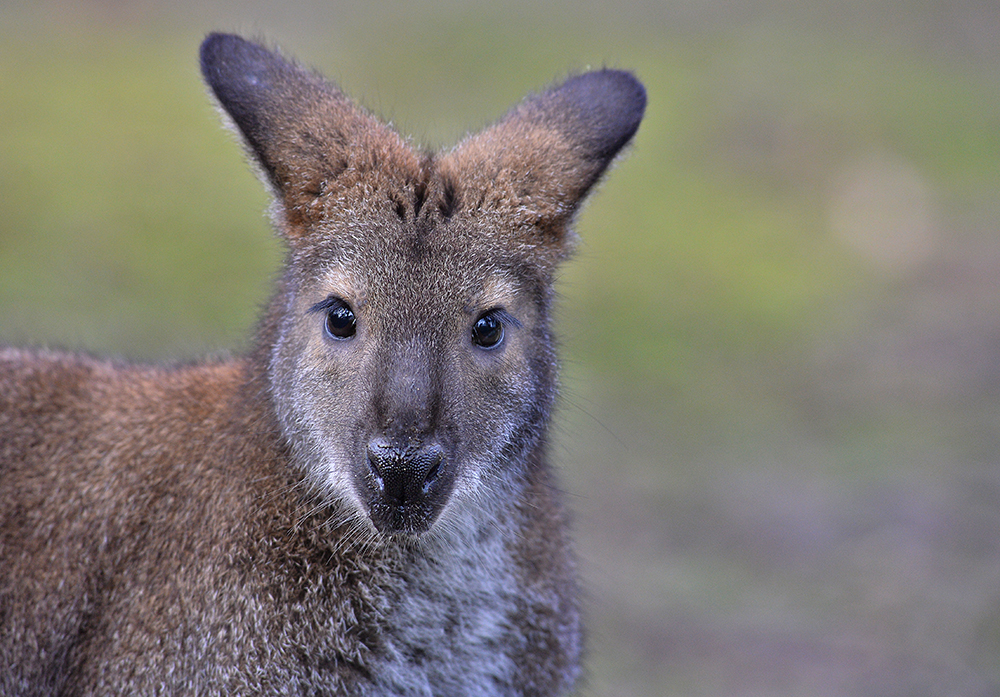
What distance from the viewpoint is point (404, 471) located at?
160 inches

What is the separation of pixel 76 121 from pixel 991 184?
35.1 feet

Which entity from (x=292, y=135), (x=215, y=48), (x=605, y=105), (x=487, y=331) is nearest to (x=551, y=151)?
(x=605, y=105)

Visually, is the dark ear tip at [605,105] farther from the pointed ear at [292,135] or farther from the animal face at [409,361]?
the pointed ear at [292,135]

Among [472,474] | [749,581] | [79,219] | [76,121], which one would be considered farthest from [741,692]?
[76,121]

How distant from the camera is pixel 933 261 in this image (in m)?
12.9

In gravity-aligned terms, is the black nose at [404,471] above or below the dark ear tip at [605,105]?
below

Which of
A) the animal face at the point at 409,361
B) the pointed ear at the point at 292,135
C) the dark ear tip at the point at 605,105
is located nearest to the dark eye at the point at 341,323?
the animal face at the point at 409,361

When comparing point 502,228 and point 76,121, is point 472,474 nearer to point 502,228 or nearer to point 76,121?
point 502,228

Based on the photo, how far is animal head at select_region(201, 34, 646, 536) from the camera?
4184mm

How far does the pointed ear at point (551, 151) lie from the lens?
4.60 m

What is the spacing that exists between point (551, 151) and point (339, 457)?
4.68 ft

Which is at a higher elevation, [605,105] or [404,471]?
[605,105]

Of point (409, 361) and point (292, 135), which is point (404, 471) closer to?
point (409, 361)

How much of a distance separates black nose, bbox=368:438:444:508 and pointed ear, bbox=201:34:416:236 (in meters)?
1.00
